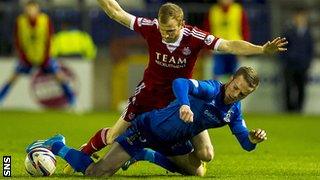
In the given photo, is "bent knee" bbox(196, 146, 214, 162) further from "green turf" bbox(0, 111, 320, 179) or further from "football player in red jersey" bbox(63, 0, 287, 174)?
"green turf" bbox(0, 111, 320, 179)

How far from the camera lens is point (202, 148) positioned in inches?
422

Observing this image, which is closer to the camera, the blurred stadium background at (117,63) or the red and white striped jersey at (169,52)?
the red and white striped jersey at (169,52)

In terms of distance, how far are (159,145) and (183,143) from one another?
0.26m


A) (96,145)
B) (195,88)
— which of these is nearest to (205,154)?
(195,88)

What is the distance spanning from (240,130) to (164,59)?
1.36m

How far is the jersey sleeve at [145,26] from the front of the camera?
1121 cm

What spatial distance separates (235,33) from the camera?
70.6 ft

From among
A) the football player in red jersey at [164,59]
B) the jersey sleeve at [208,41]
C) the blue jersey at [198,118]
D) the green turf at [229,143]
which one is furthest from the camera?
the green turf at [229,143]

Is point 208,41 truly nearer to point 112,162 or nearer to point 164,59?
point 164,59

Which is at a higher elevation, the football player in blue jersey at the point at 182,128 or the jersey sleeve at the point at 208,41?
the jersey sleeve at the point at 208,41

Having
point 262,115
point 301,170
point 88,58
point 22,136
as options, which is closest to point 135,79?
point 88,58

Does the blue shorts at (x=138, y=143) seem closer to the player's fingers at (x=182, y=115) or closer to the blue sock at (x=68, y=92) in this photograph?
the player's fingers at (x=182, y=115)

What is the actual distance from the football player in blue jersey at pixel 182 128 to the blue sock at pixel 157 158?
0.07m

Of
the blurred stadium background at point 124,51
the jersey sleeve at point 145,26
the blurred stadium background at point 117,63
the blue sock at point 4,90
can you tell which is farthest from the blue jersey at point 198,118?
the blurred stadium background at point 124,51
